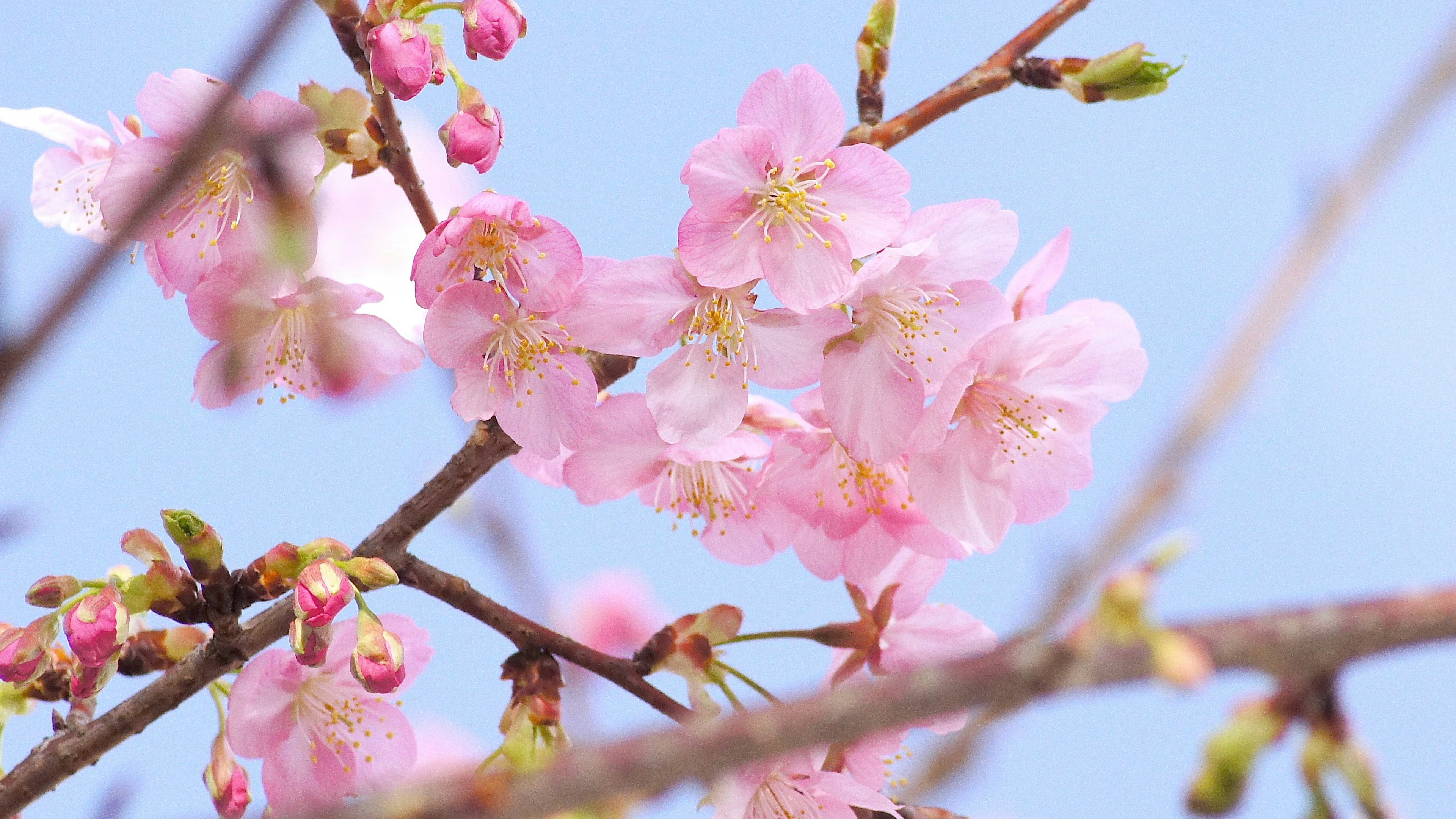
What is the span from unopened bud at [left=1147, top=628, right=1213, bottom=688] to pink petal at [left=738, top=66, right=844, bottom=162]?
2.87 feet

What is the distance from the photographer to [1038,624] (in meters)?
0.57

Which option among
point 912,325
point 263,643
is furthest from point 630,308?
point 263,643

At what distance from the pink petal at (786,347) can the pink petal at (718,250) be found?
0.05 m

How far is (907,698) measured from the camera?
0.38m

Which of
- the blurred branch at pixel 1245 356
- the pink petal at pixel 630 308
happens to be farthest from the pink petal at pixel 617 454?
the blurred branch at pixel 1245 356

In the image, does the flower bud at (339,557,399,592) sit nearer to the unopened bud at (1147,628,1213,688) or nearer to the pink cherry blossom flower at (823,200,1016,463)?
the pink cherry blossom flower at (823,200,1016,463)

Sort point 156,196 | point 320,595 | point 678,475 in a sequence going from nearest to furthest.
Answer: point 156,196 < point 320,595 < point 678,475

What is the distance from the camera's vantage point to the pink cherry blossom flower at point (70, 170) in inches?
53.8

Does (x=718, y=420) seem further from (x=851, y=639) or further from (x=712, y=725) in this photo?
(x=712, y=725)

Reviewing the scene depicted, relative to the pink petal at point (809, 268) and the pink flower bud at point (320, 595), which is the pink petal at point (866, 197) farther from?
the pink flower bud at point (320, 595)

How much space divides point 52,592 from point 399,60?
0.63 meters

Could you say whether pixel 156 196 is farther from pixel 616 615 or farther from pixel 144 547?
pixel 616 615

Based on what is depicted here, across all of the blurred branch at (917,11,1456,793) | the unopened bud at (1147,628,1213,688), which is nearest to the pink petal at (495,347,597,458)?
the blurred branch at (917,11,1456,793)

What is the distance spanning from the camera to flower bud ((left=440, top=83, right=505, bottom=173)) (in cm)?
118
